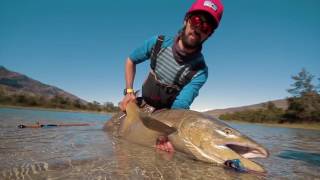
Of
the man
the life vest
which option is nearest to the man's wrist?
the man

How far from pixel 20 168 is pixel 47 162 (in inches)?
12.0

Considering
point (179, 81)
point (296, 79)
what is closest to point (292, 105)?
point (296, 79)

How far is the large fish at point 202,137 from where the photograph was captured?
2811mm

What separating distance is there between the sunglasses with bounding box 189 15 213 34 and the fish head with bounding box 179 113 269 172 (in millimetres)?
1389

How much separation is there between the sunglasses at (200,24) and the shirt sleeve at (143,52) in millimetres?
916

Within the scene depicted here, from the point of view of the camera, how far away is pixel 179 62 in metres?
4.39

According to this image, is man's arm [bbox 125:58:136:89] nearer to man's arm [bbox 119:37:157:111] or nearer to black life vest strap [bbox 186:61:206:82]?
man's arm [bbox 119:37:157:111]

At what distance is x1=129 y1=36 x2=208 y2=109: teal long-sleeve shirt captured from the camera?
408 centimetres

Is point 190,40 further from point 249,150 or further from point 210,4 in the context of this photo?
point 249,150

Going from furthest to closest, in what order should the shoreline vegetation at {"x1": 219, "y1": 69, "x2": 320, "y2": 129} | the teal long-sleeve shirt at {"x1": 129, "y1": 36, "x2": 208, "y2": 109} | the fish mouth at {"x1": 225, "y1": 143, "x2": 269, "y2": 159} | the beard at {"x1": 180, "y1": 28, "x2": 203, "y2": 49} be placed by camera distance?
the shoreline vegetation at {"x1": 219, "y1": 69, "x2": 320, "y2": 129}
the teal long-sleeve shirt at {"x1": 129, "y1": 36, "x2": 208, "y2": 109}
the beard at {"x1": 180, "y1": 28, "x2": 203, "y2": 49}
the fish mouth at {"x1": 225, "y1": 143, "x2": 269, "y2": 159}

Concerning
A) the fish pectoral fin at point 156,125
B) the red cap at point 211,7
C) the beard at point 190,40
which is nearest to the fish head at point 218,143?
the fish pectoral fin at point 156,125

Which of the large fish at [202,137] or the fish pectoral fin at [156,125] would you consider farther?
the fish pectoral fin at [156,125]

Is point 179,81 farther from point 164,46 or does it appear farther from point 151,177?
point 151,177

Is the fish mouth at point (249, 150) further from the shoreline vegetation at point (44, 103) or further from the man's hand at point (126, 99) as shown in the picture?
the shoreline vegetation at point (44, 103)
